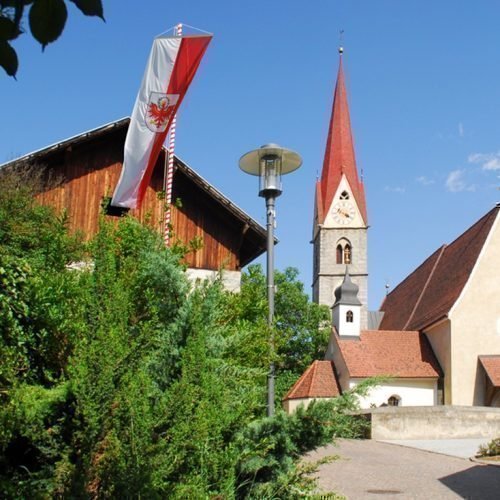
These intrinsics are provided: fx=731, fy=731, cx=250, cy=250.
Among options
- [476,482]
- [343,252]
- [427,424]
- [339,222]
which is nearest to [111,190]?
[476,482]

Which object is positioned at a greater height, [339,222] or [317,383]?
[339,222]

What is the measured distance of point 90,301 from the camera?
5.68m

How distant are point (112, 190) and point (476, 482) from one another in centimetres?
878

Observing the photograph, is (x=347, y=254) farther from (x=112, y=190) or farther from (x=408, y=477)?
(x=408, y=477)

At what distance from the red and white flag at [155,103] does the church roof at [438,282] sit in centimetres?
2471

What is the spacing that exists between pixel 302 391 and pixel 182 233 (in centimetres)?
2227

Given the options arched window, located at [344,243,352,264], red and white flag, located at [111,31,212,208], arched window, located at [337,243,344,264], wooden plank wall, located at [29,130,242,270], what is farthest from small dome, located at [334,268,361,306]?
red and white flag, located at [111,31,212,208]

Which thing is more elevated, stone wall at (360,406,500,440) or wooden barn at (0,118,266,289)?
wooden barn at (0,118,266,289)

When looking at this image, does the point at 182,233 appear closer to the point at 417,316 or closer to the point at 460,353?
the point at 460,353

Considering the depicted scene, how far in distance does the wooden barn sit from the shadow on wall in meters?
5.68

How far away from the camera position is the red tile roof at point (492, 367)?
31172 mm

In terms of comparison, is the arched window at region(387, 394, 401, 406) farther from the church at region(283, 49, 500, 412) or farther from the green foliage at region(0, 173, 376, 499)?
the green foliage at region(0, 173, 376, 499)

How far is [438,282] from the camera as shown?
39.4m

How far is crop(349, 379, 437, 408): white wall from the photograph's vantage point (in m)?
34.4
